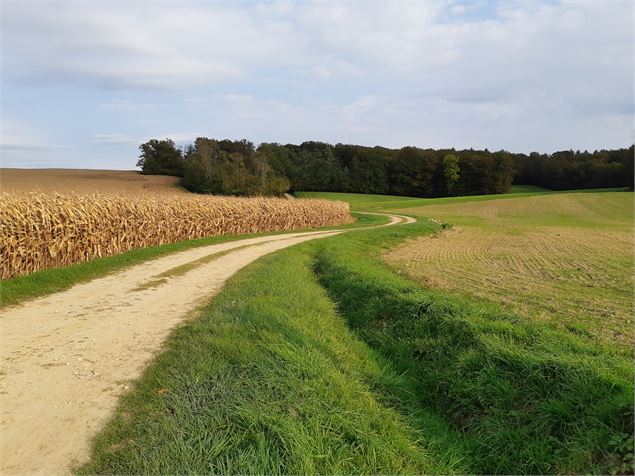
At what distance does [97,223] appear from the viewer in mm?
16344

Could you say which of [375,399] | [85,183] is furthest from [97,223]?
[85,183]

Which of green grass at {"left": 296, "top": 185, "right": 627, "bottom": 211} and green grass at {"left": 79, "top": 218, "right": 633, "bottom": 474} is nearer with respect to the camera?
green grass at {"left": 79, "top": 218, "right": 633, "bottom": 474}

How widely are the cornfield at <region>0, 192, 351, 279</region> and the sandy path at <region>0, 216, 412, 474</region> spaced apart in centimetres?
244

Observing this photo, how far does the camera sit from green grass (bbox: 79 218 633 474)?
4152 mm

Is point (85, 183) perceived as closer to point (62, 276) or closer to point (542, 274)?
point (62, 276)

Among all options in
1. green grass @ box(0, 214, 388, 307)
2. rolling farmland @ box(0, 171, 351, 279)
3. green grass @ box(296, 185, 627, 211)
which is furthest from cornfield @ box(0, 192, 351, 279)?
green grass @ box(296, 185, 627, 211)

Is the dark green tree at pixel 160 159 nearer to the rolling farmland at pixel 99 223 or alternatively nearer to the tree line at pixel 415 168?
the tree line at pixel 415 168

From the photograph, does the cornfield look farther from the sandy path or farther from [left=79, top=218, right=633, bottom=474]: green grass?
[left=79, top=218, right=633, bottom=474]: green grass

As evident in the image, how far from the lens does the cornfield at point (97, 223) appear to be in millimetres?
12562

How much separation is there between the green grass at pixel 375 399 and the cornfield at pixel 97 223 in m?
7.09

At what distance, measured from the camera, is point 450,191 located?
326ft

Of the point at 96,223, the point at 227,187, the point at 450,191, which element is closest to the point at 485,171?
the point at 450,191

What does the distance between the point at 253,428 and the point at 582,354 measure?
4425 mm

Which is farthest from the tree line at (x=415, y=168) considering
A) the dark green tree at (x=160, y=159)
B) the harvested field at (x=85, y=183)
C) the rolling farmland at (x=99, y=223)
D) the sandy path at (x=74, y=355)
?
the sandy path at (x=74, y=355)
